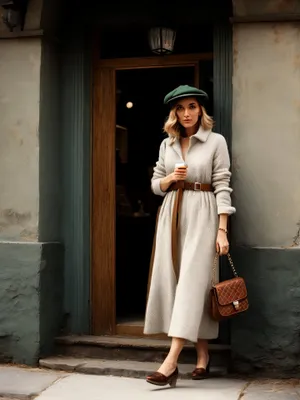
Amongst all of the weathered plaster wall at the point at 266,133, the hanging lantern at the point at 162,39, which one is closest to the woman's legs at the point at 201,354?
the weathered plaster wall at the point at 266,133

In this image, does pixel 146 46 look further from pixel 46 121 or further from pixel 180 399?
pixel 180 399

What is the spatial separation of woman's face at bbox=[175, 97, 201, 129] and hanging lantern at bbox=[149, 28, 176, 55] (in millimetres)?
897

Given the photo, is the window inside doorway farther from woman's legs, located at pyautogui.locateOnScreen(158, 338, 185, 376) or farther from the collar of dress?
woman's legs, located at pyautogui.locateOnScreen(158, 338, 185, 376)

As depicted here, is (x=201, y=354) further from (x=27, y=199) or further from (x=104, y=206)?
(x=27, y=199)

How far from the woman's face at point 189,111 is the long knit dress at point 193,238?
0.38ft

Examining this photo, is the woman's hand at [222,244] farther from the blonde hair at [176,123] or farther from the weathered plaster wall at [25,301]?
the weathered plaster wall at [25,301]

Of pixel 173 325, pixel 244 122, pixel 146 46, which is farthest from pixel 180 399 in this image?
pixel 146 46

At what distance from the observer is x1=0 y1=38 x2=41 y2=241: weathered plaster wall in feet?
20.5

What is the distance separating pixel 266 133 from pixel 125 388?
231cm

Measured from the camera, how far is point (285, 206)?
5.72 m

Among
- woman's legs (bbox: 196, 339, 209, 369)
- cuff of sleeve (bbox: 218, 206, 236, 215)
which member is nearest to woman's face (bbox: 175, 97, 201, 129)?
cuff of sleeve (bbox: 218, 206, 236, 215)

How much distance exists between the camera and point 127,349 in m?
6.18

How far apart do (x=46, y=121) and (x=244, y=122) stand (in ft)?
5.84

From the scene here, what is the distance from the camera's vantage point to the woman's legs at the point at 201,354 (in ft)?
18.5
